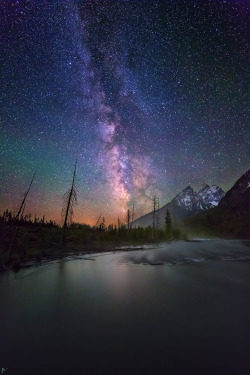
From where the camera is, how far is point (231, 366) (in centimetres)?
421

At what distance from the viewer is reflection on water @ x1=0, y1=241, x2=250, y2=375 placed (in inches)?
169

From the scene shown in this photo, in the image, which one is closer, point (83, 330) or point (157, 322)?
point (83, 330)

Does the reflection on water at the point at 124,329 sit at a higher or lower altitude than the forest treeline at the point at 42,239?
lower

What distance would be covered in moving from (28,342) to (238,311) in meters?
6.57

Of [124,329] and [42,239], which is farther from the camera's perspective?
[42,239]

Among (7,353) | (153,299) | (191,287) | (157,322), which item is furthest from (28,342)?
(191,287)

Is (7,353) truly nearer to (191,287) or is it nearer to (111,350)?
(111,350)

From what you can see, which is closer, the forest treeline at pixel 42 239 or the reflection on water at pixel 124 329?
the reflection on water at pixel 124 329

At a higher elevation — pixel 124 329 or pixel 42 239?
pixel 42 239

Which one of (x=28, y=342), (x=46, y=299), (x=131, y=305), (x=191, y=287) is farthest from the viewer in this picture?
(x=191, y=287)

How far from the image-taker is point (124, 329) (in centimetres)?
596

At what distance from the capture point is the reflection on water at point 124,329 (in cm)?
429

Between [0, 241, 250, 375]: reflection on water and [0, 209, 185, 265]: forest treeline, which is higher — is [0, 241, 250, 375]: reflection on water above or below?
below

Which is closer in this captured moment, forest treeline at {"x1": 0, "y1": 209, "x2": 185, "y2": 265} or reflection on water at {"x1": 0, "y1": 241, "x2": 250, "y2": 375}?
reflection on water at {"x1": 0, "y1": 241, "x2": 250, "y2": 375}
